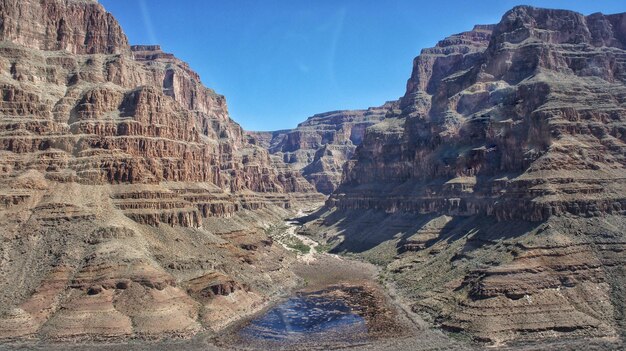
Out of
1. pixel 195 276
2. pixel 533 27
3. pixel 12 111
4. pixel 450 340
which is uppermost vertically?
pixel 533 27

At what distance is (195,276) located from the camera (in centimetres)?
9862

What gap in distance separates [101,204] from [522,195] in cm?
8059

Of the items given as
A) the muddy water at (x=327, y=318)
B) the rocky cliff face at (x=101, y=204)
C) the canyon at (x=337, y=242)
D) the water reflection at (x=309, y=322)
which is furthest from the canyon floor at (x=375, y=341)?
the rocky cliff face at (x=101, y=204)

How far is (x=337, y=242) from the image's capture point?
18825 cm

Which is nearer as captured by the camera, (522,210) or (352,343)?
(352,343)

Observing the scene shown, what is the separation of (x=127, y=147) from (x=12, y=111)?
23.9m

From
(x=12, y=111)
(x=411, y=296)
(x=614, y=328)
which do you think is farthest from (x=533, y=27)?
(x=12, y=111)

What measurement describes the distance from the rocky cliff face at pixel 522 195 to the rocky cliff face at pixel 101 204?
36.3m

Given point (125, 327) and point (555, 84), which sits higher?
point (555, 84)

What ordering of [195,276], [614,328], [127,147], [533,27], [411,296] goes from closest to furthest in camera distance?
[614,328] → [195,276] → [411,296] → [127,147] → [533,27]

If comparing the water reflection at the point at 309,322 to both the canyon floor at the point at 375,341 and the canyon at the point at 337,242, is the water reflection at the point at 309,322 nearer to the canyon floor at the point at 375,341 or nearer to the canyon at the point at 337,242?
the canyon floor at the point at 375,341

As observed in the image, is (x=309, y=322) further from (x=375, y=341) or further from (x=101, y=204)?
(x=101, y=204)

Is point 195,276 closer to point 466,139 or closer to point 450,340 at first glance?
point 450,340

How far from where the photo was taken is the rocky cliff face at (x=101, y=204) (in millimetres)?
83500
